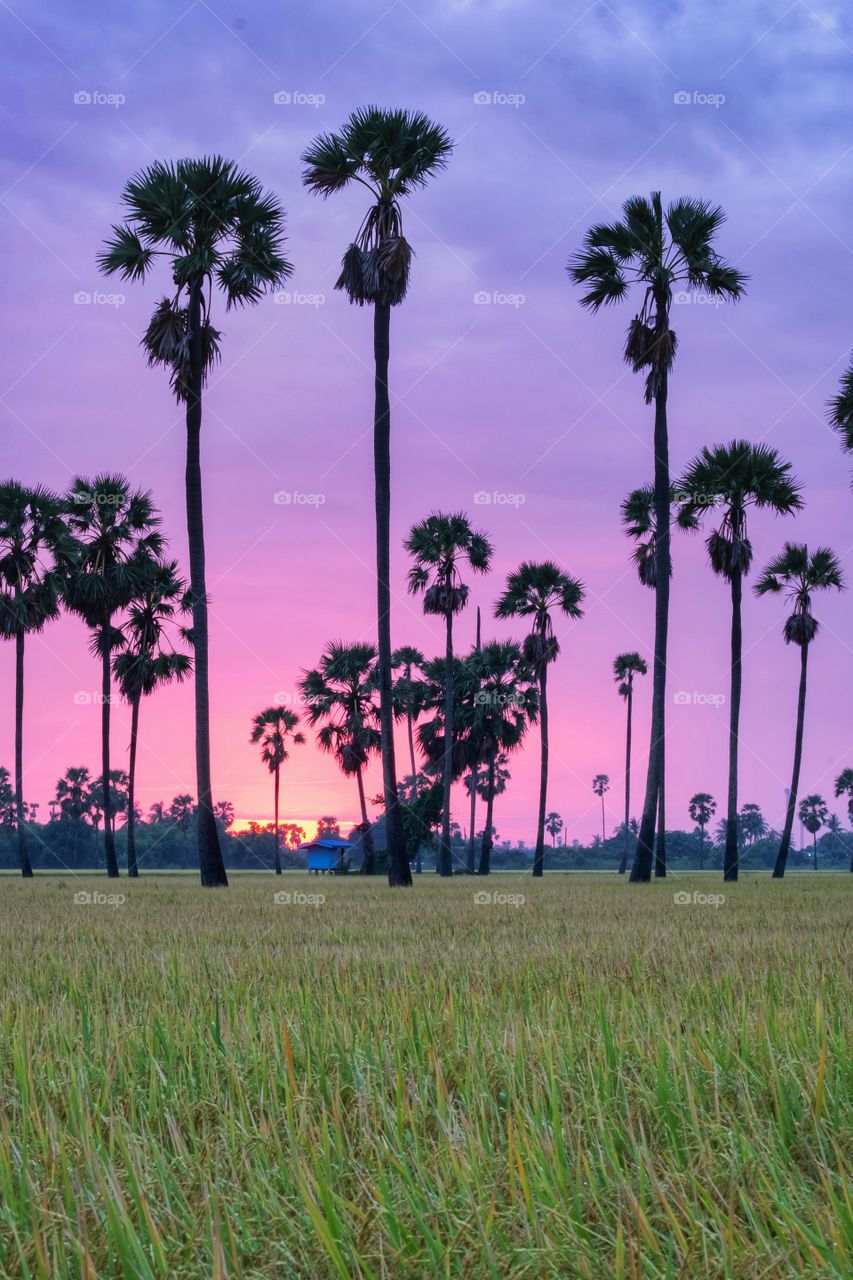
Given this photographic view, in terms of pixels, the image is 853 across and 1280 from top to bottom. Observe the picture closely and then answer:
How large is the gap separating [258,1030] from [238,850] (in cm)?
17222

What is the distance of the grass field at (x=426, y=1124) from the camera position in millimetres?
2471

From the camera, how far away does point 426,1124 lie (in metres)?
3.75

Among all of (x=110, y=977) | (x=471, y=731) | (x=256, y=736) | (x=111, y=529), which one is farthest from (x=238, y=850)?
(x=110, y=977)

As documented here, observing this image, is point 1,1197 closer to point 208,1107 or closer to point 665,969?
point 208,1107

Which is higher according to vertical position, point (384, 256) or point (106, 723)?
point (384, 256)

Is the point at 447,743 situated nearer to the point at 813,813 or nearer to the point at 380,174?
the point at 380,174

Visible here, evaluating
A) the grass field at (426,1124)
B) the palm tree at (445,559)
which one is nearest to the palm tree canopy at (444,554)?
the palm tree at (445,559)

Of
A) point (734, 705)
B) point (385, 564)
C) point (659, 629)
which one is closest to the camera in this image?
point (385, 564)

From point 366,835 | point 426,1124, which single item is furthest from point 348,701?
point 426,1124

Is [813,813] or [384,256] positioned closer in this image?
[384,256]

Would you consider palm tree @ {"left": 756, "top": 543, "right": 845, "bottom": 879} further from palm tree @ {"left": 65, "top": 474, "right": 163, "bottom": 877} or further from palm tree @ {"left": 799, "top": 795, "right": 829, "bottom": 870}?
palm tree @ {"left": 799, "top": 795, "right": 829, "bottom": 870}

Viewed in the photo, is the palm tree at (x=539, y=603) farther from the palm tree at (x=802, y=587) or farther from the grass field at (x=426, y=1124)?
the grass field at (x=426, y=1124)

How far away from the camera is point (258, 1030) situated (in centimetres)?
550

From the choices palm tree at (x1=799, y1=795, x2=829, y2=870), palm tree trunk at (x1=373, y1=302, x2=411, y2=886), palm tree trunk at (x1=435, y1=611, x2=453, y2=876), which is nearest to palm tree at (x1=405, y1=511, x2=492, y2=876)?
palm tree trunk at (x1=435, y1=611, x2=453, y2=876)
